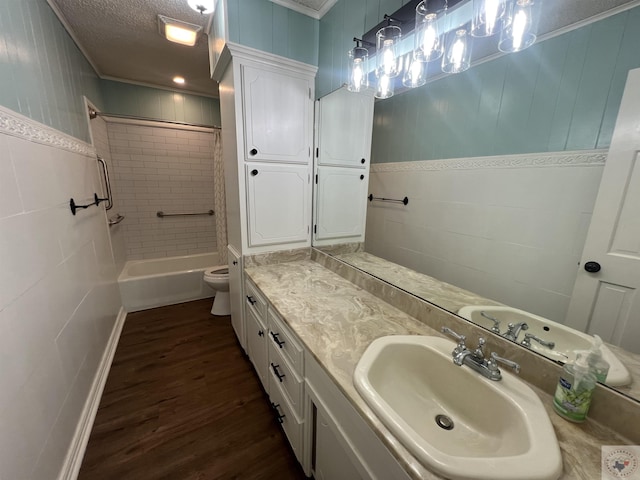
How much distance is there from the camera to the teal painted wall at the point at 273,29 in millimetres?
1411

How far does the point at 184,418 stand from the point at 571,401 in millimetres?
1780

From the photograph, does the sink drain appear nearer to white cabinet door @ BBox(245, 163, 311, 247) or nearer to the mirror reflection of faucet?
the mirror reflection of faucet

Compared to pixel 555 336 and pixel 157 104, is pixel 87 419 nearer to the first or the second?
pixel 555 336

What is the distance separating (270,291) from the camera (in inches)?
53.4

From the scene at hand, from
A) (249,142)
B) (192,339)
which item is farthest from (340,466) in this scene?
(192,339)

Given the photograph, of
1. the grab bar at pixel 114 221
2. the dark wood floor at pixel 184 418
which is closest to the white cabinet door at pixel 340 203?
the dark wood floor at pixel 184 418

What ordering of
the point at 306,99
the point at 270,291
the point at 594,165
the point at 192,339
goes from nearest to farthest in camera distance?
the point at 594,165 < the point at 270,291 < the point at 306,99 < the point at 192,339

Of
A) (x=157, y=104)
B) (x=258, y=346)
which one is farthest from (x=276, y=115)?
(x=157, y=104)

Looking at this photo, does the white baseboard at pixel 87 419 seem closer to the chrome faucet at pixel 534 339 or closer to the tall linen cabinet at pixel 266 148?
the tall linen cabinet at pixel 266 148

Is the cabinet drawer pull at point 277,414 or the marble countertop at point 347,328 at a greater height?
the marble countertop at point 347,328

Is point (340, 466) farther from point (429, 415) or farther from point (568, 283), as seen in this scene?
point (568, 283)

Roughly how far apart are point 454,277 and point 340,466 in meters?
0.81

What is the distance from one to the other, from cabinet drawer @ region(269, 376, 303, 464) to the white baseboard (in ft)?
3.09

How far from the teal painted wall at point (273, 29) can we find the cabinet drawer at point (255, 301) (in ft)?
4.73
